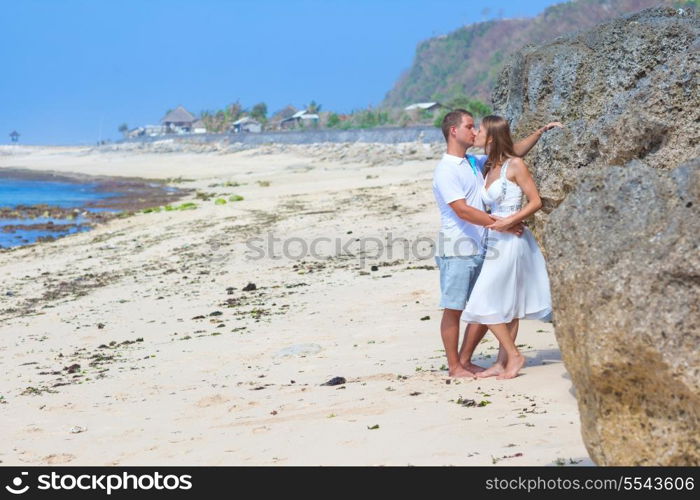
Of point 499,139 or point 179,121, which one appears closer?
point 499,139

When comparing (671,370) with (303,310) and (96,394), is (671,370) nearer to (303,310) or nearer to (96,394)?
(96,394)

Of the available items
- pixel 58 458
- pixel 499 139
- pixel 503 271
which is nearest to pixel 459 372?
pixel 503 271

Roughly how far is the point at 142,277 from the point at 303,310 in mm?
4404

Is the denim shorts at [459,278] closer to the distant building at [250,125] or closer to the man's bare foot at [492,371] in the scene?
the man's bare foot at [492,371]

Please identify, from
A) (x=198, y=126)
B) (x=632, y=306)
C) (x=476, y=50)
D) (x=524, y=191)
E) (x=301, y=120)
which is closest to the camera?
(x=632, y=306)

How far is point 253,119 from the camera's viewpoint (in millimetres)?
108062

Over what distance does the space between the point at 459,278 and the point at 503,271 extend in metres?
0.32

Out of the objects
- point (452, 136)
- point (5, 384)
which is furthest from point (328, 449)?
point (5, 384)

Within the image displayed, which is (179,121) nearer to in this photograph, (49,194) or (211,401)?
(49,194)

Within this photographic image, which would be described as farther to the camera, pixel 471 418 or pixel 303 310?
pixel 303 310

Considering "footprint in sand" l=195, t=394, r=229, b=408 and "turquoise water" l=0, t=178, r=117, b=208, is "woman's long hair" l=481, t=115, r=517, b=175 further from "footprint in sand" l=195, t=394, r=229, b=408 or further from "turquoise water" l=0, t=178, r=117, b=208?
"turquoise water" l=0, t=178, r=117, b=208

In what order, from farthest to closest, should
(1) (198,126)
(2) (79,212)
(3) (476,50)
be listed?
(1) (198,126) → (3) (476,50) → (2) (79,212)

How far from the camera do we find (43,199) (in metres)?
37.1

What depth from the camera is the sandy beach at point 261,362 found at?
490 cm
